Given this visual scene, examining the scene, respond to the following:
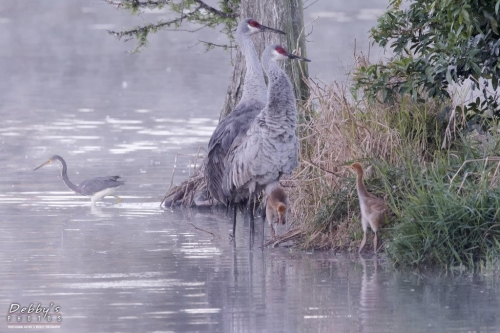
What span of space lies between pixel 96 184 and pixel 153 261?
3630 mm

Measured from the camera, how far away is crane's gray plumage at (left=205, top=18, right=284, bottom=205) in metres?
10.8

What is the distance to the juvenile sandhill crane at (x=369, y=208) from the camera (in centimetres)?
943

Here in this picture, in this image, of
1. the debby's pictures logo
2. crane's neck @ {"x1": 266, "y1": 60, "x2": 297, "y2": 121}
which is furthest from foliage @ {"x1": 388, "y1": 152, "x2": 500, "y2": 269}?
the debby's pictures logo

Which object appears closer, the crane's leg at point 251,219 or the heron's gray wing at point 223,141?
the crane's leg at point 251,219

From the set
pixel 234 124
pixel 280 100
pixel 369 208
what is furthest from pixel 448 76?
pixel 234 124

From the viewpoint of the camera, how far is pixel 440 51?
32.1ft

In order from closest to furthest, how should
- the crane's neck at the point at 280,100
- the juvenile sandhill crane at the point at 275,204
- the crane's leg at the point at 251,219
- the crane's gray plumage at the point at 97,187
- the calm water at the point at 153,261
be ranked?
1. the calm water at the point at 153,261
2. the crane's neck at the point at 280,100
3. the juvenile sandhill crane at the point at 275,204
4. the crane's leg at the point at 251,219
5. the crane's gray plumage at the point at 97,187

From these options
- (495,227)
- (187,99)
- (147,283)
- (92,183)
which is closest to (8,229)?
(92,183)

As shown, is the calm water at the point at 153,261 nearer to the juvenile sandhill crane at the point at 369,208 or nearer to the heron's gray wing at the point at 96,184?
the heron's gray wing at the point at 96,184

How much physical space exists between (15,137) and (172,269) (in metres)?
9.40

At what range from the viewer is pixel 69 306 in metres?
7.77

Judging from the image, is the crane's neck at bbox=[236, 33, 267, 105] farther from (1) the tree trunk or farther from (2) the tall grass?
(1) the tree trunk

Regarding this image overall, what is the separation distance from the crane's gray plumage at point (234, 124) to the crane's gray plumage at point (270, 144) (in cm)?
26

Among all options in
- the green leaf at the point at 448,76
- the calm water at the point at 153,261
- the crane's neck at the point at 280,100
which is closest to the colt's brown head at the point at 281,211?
the calm water at the point at 153,261
